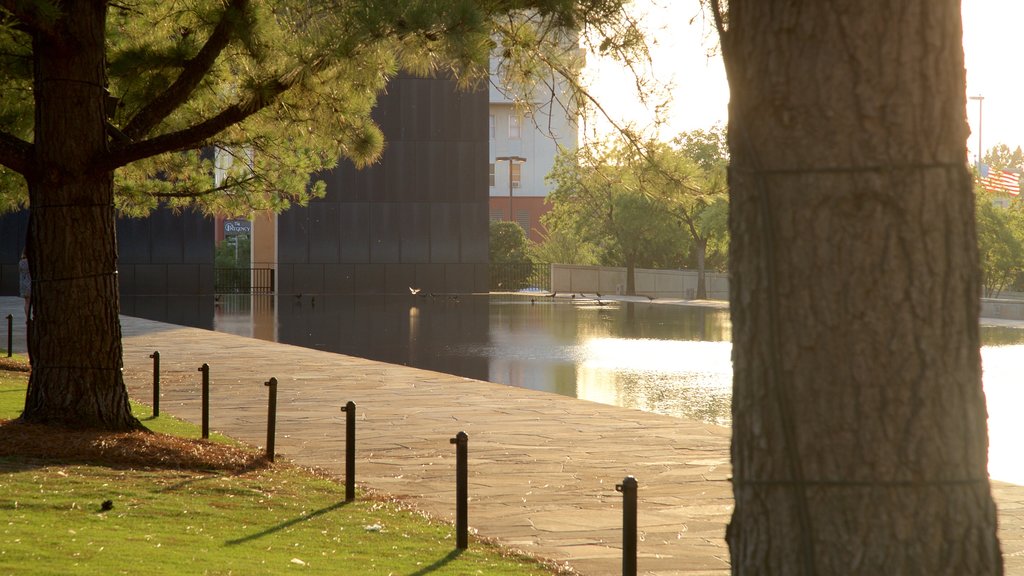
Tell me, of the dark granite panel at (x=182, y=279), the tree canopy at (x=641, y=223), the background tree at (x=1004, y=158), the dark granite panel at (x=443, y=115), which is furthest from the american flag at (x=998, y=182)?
the background tree at (x=1004, y=158)

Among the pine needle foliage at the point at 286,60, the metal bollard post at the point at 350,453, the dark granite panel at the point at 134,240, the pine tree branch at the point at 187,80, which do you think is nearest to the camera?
the metal bollard post at the point at 350,453

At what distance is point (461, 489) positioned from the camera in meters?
6.62

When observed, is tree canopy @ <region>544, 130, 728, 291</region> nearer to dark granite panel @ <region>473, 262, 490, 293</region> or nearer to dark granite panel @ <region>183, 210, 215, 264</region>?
dark granite panel @ <region>473, 262, 490, 293</region>

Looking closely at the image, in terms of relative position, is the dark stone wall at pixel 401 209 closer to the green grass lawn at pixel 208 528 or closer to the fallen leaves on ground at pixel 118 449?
the fallen leaves on ground at pixel 118 449

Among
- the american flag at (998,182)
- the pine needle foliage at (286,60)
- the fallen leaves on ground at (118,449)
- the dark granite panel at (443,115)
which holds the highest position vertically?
the dark granite panel at (443,115)

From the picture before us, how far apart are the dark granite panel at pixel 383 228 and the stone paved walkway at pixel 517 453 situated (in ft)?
128

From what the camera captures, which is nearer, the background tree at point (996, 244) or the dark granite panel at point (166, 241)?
the background tree at point (996, 244)

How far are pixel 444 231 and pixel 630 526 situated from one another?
53047 mm

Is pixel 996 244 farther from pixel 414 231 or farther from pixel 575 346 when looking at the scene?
pixel 575 346

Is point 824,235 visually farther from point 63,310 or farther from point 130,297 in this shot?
point 130,297

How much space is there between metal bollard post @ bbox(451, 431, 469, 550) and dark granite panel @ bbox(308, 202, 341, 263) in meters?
51.0

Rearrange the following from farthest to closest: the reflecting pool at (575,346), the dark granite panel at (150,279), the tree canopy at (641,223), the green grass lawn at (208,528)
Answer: the tree canopy at (641,223) → the dark granite panel at (150,279) → the reflecting pool at (575,346) → the green grass lawn at (208,528)

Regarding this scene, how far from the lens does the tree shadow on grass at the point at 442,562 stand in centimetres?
→ 613

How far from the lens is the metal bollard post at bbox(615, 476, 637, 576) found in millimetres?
4988
